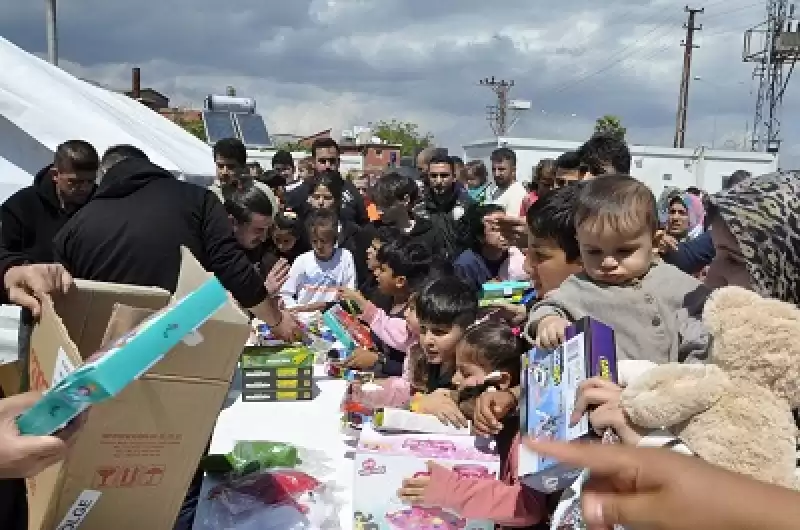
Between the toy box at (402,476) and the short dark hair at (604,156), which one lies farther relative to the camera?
the short dark hair at (604,156)

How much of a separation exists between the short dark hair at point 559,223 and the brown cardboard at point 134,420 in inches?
39.2

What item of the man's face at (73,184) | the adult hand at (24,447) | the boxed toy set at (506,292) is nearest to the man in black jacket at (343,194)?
the man's face at (73,184)

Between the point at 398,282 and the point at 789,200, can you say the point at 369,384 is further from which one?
the point at 789,200

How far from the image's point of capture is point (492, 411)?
1.80 m

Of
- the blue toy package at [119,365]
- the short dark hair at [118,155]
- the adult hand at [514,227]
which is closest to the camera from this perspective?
the blue toy package at [119,365]

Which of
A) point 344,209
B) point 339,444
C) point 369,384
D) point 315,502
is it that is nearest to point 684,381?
point 315,502

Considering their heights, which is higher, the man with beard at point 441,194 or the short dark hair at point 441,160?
the short dark hair at point 441,160

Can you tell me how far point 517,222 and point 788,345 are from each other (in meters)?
→ 1.94

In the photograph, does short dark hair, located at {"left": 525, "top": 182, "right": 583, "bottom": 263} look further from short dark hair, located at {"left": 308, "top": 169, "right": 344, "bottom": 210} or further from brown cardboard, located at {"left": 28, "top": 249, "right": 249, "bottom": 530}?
short dark hair, located at {"left": 308, "top": 169, "right": 344, "bottom": 210}

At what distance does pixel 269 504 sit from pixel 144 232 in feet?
3.53

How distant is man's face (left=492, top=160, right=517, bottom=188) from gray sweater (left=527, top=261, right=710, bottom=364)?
5483 mm

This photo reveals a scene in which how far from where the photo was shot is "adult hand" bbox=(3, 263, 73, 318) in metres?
1.59

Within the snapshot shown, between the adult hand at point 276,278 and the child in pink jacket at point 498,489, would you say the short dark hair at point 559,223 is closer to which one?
the child in pink jacket at point 498,489

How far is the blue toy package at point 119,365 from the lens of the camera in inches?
35.5
